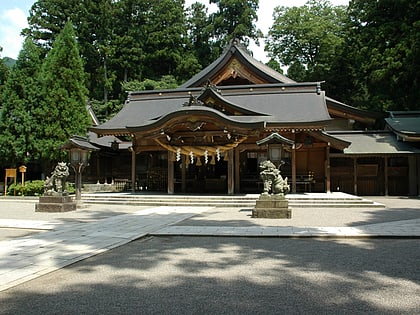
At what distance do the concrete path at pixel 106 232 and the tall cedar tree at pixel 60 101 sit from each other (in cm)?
911

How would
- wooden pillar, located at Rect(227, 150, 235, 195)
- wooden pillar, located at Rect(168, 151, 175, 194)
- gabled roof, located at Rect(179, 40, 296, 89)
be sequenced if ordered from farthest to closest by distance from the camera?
1. gabled roof, located at Rect(179, 40, 296, 89)
2. wooden pillar, located at Rect(168, 151, 175, 194)
3. wooden pillar, located at Rect(227, 150, 235, 195)

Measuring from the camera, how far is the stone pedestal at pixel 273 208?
33.3 feet

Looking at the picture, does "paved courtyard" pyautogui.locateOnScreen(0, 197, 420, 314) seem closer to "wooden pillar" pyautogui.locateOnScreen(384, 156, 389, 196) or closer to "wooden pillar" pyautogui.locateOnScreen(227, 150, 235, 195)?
"wooden pillar" pyautogui.locateOnScreen(227, 150, 235, 195)

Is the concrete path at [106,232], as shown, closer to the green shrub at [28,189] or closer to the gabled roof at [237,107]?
the gabled roof at [237,107]

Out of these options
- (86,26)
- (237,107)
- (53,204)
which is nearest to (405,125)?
(237,107)

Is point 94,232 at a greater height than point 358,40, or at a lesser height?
lesser

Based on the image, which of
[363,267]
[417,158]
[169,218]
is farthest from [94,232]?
[417,158]

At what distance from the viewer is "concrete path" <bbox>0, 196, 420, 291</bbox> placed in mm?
5410

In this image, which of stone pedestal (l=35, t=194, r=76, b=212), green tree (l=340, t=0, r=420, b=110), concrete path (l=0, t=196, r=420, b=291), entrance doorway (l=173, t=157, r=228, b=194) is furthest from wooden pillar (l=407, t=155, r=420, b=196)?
stone pedestal (l=35, t=194, r=76, b=212)

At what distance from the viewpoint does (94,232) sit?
802cm

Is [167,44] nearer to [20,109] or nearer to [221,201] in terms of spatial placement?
[20,109]

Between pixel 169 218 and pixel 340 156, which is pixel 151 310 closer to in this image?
pixel 169 218

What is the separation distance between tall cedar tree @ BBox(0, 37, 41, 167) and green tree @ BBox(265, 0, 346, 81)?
24.3 meters

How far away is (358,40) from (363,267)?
898 inches
